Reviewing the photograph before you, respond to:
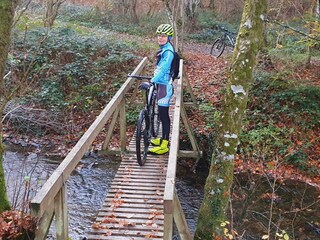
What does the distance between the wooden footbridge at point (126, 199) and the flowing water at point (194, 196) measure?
1.77 meters

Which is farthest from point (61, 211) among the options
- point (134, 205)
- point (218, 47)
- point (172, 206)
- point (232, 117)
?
point (218, 47)

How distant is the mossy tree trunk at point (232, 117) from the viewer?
6.40m

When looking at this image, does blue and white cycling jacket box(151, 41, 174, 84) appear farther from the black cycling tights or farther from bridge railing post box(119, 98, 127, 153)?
bridge railing post box(119, 98, 127, 153)

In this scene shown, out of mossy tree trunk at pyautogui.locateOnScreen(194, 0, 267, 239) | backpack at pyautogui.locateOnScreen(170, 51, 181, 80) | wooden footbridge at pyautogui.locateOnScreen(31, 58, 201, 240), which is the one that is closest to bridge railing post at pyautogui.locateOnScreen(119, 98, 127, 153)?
wooden footbridge at pyautogui.locateOnScreen(31, 58, 201, 240)

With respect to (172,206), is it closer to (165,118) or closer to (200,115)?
(165,118)

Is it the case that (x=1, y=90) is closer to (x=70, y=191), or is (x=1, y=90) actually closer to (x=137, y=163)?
(x=137, y=163)

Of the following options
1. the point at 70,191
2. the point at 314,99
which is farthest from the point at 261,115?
the point at 70,191

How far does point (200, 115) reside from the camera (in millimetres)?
13562

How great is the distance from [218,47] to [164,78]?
48.8 feet

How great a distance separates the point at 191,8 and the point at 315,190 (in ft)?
57.1

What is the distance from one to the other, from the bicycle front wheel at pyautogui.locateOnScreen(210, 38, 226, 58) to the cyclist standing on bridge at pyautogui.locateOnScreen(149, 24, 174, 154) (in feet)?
44.4

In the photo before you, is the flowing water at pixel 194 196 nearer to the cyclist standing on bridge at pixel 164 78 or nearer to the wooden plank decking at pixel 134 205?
the wooden plank decking at pixel 134 205

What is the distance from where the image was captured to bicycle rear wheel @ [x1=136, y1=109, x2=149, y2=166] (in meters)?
6.78

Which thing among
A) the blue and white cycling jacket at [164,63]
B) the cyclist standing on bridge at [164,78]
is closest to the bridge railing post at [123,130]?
the cyclist standing on bridge at [164,78]
